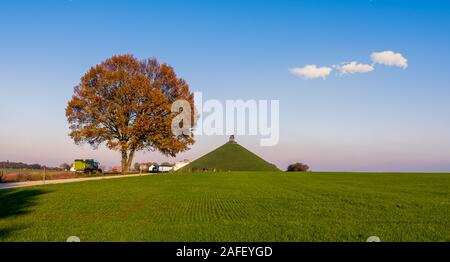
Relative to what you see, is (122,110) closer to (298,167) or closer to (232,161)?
(298,167)

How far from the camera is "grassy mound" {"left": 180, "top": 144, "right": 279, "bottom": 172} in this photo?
113m

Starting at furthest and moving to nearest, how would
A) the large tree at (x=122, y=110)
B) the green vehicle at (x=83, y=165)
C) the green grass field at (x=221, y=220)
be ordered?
the green vehicle at (x=83, y=165) → the large tree at (x=122, y=110) → the green grass field at (x=221, y=220)

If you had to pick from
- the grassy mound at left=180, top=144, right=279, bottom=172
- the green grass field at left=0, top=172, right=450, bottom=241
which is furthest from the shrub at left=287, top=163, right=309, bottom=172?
the green grass field at left=0, top=172, right=450, bottom=241

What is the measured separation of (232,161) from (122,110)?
74726 mm

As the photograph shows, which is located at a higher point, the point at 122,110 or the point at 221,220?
the point at 122,110

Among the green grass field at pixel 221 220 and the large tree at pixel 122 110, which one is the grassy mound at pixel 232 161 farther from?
the green grass field at pixel 221 220

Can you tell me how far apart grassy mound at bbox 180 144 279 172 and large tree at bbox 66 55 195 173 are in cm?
5586

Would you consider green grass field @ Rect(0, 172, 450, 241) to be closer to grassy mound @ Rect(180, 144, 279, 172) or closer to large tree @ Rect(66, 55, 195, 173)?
large tree @ Rect(66, 55, 195, 173)

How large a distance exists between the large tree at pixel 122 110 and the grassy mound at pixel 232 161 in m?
55.9

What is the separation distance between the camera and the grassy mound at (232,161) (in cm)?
11338

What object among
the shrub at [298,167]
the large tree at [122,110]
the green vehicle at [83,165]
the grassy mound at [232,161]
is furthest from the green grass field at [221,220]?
the grassy mound at [232,161]

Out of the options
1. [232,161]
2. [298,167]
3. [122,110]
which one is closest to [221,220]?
[122,110]

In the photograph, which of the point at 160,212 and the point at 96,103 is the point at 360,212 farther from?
the point at 96,103

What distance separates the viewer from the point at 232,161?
122m
